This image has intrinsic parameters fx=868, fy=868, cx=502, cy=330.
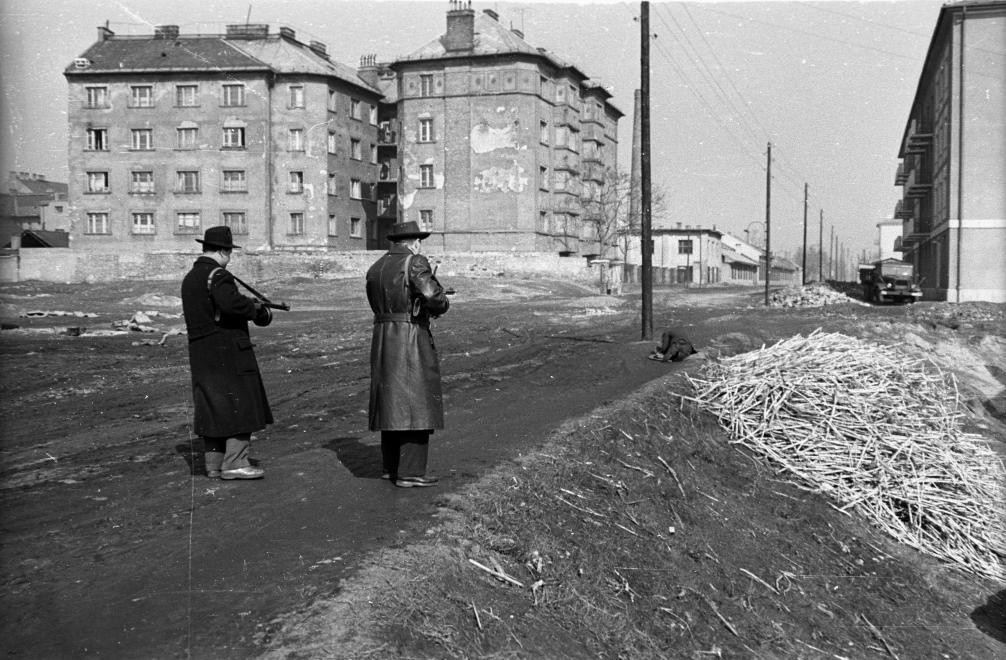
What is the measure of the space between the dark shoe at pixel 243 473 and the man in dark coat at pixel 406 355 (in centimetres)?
113

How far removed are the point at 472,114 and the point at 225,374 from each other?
48410mm

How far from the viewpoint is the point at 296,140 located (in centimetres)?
5284

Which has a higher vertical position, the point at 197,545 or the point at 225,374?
the point at 225,374

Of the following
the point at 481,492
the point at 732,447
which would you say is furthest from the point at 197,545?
the point at 732,447

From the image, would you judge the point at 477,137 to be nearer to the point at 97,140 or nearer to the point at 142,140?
the point at 142,140

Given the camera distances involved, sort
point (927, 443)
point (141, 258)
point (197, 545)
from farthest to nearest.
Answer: point (141, 258) < point (927, 443) < point (197, 545)

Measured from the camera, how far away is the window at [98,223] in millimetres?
53156

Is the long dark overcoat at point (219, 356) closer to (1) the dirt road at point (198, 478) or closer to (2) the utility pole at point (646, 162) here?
(1) the dirt road at point (198, 478)

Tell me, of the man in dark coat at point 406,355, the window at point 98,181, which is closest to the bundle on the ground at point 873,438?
the man in dark coat at point 406,355

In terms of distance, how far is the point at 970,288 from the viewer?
3978 centimetres

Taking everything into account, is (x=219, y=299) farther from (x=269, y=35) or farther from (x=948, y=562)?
(x=269, y=35)

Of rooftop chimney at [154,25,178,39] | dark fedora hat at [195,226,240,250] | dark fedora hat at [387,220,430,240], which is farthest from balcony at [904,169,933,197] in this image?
dark fedora hat at [195,226,240,250]

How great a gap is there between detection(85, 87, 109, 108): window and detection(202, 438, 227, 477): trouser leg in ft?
174

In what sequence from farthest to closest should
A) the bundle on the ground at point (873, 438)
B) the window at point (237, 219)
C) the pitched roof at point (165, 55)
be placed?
1. the window at point (237, 219)
2. the pitched roof at point (165, 55)
3. the bundle on the ground at point (873, 438)
